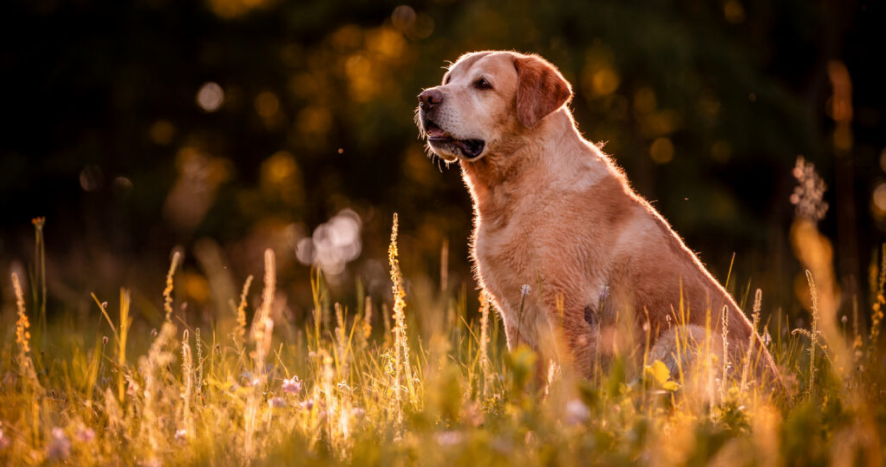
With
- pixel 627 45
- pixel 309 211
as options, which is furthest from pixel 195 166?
pixel 627 45

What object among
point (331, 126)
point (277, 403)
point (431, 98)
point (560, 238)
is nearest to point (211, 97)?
point (331, 126)

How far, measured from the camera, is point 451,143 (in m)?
4.61

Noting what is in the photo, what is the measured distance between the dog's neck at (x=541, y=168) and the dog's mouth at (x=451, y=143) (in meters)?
0.08

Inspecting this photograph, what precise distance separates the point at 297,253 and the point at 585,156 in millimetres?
10014

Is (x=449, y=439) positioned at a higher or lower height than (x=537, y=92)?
lower

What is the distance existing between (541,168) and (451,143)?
0.55 meters

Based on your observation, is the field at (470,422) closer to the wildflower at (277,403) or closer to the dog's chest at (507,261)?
the wildflower at (277,403)

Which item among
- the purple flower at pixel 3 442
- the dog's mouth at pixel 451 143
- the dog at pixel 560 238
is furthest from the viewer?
the dog's mouth at pixel 451 143

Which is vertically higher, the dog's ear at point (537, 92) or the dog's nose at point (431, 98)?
the dog's nose at point (431, 98)

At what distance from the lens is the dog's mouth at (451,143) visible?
4559 millimetres

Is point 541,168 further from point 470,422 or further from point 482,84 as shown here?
point 470,422

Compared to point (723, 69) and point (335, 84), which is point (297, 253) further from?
point (723, 69)

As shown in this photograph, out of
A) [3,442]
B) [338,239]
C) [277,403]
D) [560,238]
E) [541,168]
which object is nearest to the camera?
[3,442]

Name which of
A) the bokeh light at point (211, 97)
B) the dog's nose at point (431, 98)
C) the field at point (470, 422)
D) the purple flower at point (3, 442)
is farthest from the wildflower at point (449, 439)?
the bokeh light at point (211, 97)
